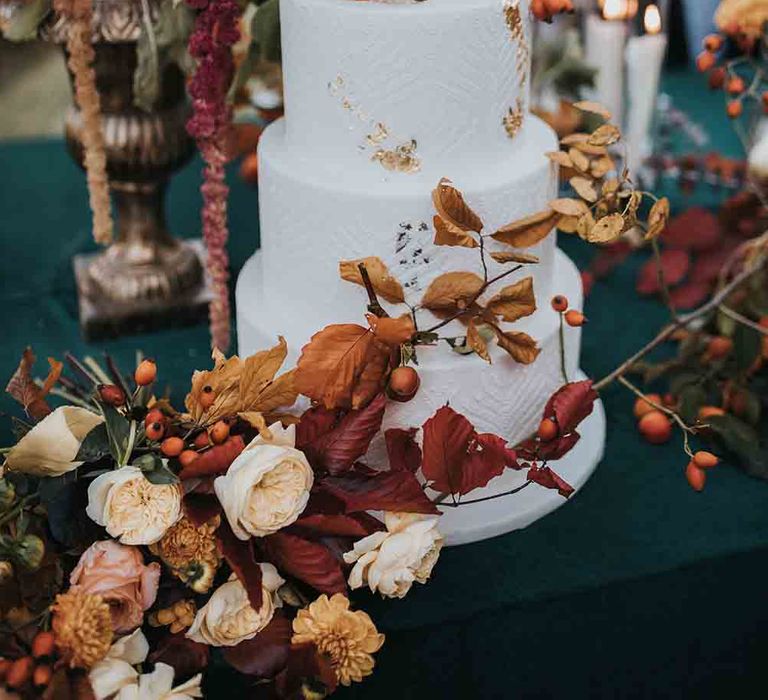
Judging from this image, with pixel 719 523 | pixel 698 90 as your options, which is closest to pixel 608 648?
pixel 719 523

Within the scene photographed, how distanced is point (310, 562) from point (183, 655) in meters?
0.11

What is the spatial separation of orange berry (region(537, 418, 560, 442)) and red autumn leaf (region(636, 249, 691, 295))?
505 millimetres

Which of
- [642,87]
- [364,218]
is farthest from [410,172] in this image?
[642,87]

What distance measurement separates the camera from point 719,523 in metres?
0.94

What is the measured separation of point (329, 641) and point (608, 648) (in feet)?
0.97

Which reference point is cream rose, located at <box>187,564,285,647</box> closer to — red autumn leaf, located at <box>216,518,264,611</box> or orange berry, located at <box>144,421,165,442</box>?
red autumn leaf, located at <box>216,518,264,611</box>

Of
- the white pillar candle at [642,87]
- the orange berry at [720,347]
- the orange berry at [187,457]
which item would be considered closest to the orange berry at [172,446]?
the orange berry at [187,457]

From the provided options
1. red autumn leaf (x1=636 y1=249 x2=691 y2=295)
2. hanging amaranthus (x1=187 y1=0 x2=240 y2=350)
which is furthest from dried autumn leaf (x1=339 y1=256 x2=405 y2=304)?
red autumn leaf (x1=636 y1=249 x2=691 y2=295)

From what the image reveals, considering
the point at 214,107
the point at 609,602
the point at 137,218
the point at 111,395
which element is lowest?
the point at 609,602

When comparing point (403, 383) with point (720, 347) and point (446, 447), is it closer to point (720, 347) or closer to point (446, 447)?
point (446, 447)

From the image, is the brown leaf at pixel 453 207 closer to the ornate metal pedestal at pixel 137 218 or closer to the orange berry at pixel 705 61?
the orange berry at pixel 705 61

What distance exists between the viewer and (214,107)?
99 centimetres

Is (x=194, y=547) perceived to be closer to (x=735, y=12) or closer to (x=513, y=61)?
(x=513, y=61)

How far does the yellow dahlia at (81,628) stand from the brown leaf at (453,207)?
39 centimetres
